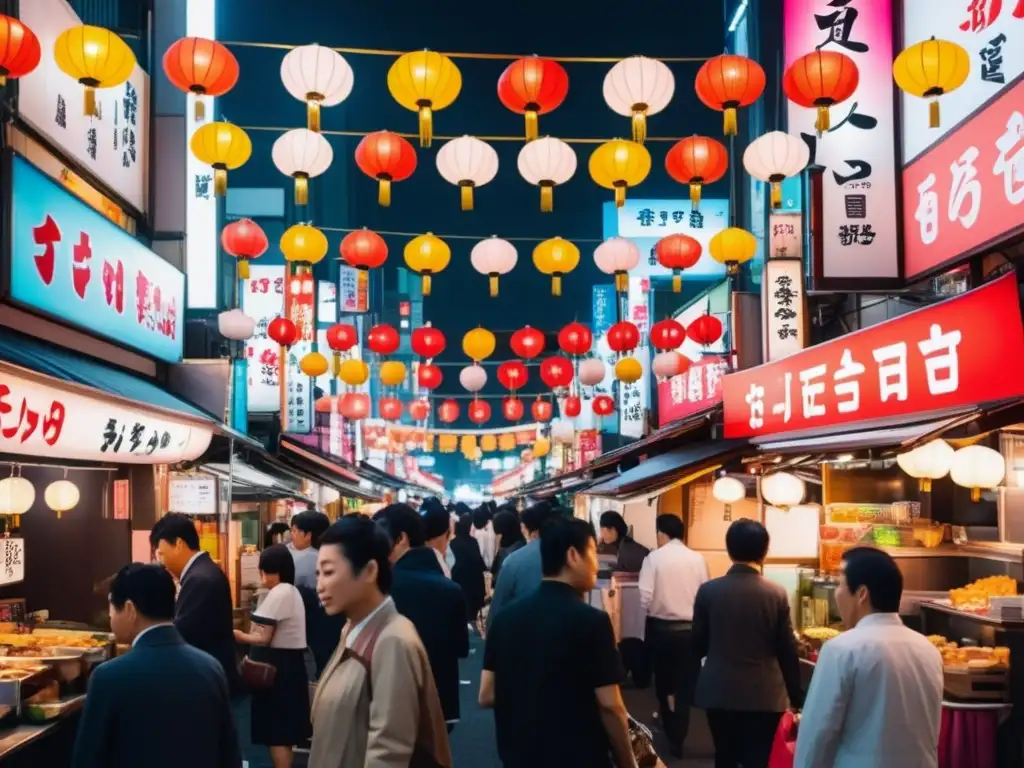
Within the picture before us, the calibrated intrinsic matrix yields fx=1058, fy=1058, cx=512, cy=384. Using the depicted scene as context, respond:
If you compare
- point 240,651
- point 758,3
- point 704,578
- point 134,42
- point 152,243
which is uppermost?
point 758,3

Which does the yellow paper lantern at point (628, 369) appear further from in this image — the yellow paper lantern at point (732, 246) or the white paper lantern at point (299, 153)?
the white paper lantern at point (299, 153)

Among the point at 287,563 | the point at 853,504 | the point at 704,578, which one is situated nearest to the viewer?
the point at 287,563

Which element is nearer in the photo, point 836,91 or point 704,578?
point 836,91

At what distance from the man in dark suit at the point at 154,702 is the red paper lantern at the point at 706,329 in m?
15.4

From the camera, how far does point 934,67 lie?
9516 mm

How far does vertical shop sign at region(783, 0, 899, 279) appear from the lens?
1215 centimetres

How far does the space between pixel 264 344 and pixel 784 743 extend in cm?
1911

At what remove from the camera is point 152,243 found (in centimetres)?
1575

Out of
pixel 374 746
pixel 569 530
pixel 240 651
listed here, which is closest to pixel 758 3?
pixel 240 651

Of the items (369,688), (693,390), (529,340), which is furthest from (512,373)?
(369,688)

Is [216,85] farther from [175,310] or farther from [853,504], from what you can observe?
[853,504]

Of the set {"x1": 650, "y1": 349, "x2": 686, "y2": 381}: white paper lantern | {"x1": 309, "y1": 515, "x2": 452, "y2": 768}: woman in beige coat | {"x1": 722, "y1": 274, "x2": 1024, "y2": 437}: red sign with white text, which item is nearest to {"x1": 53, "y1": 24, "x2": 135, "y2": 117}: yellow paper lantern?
{"x1": 309, "y1": 515, "x2": 452, "y2": 768}: woman in beige coat

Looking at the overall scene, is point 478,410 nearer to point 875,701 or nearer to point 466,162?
point 466,162

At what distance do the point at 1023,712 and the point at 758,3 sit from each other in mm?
15199
